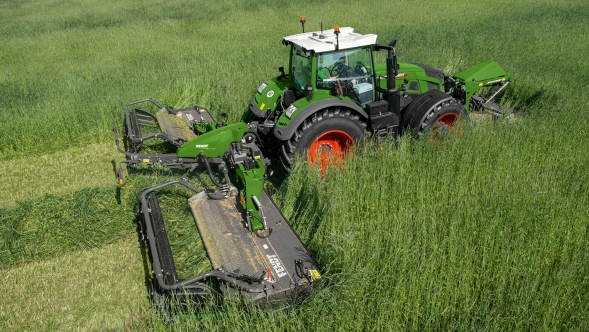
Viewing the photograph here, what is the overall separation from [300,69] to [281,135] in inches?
46.3

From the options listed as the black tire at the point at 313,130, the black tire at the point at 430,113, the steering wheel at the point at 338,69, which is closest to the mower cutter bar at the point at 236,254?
the black tire at the point at 313,130

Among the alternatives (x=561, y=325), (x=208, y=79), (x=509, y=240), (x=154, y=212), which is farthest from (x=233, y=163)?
(x=208, y=79)

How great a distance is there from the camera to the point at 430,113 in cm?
635

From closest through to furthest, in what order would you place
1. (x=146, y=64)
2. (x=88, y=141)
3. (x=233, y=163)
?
(x=233, y=163), (x=88, y=141), (x=146, y=64)

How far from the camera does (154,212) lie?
4859 millimetres

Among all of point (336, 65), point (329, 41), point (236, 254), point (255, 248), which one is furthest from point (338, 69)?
point (236, 254)

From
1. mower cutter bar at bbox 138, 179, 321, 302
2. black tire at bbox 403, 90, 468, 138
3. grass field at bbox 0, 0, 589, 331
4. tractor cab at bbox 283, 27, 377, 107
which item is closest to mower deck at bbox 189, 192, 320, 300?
mower cutter bar at bbox 138, 179, 321, 302

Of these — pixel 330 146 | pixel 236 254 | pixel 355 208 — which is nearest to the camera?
pixel 236 254

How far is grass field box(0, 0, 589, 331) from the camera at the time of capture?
352cm

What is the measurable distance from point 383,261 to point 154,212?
7.88 ft

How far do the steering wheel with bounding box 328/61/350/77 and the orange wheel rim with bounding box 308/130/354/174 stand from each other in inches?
29.6

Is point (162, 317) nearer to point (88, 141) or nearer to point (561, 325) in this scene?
point (561, 325)

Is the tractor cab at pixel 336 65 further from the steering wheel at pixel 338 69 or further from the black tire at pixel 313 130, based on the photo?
the black tire at pixel 313 130

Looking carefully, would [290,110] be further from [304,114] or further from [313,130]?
[313,130]
